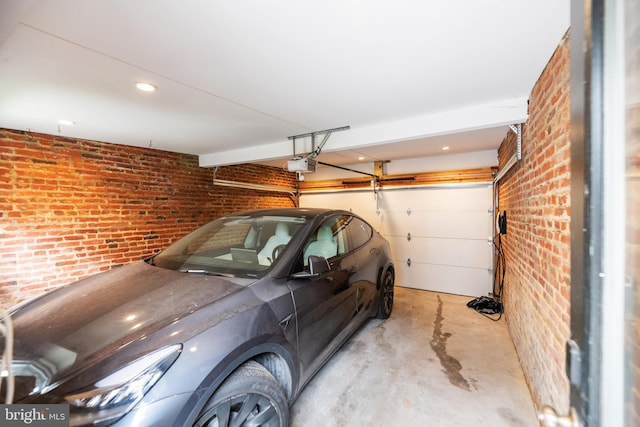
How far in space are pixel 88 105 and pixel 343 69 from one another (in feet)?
7.51

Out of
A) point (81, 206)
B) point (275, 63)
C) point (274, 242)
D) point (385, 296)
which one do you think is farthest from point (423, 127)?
point (81, 206)

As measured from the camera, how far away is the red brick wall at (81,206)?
2936mm

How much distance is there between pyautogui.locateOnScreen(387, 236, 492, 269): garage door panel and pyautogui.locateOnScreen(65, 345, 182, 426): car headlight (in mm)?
4821

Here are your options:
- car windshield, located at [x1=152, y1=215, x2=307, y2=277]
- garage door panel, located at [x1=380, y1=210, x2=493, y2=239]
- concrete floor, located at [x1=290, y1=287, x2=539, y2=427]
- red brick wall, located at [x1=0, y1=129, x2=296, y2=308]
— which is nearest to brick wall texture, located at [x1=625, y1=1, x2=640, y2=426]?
car windshield, located at [x1=152, y1=215, x2=307, y2=277]

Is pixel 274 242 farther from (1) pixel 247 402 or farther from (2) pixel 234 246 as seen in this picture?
(1) pixel 247 402

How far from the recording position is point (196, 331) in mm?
1219

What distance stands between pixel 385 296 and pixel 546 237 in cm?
211

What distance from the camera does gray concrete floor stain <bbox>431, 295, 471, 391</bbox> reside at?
2307mm

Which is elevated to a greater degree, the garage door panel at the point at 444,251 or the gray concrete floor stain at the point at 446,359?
the garage door panel at the point at 444,251

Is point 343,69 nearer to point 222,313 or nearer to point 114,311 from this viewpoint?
point 222,313

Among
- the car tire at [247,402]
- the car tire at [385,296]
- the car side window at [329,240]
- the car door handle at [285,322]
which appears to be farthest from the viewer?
the car tire at [385,296]

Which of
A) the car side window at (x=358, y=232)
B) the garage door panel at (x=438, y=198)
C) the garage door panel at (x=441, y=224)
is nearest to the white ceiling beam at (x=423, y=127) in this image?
the car side window at (x=358, y=232)

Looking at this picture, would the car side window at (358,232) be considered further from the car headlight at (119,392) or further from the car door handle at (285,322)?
the car headlight at (119,392)

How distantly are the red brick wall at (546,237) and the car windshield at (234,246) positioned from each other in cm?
169
